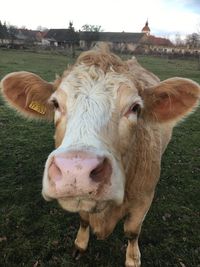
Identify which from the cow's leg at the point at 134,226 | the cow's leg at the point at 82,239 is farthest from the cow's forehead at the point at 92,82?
the cow's leg at the point at 82,239

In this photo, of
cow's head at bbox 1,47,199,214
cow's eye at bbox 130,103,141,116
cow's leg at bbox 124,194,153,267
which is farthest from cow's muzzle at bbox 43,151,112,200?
cow's leg at bbox 124,194,153,267

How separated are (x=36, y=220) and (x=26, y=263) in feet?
2.46

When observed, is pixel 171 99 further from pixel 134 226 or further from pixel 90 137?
pixel 134 226

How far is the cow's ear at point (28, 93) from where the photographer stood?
10.1 ft

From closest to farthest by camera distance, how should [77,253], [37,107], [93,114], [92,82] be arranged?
1. [93,114]
2. [92,82]
3. [37,107]
4. [77,253]

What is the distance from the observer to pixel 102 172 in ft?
6.83

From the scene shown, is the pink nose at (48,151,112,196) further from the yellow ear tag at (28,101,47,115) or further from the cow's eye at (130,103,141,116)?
the yellow ear tag at (28,101,47,115)

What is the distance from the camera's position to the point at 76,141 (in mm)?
2135

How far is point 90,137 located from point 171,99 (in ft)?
4.30

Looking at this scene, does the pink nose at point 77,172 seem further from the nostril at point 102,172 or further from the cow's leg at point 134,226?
the cow's leg at point 134,226

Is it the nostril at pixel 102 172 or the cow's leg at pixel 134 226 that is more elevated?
the nostril at pixel 102 172

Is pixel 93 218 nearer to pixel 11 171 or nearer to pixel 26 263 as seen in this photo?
pixel 26 263

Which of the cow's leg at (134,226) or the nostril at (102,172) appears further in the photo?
the cow's leg at (134,226)

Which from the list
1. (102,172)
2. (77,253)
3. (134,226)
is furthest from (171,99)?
(77,253)
